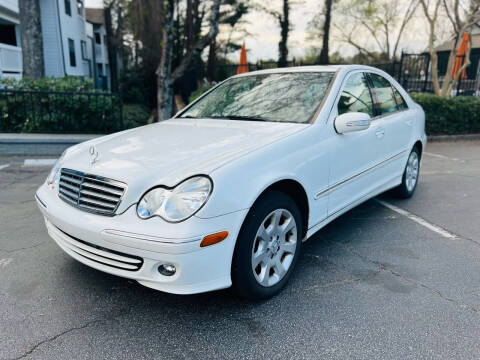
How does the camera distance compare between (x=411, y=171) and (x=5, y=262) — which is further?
(x=411, y=171)

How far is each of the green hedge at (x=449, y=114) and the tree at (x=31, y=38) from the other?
9.37 m

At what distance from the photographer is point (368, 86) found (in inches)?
152

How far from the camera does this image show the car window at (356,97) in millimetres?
3363

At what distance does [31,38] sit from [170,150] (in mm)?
8255

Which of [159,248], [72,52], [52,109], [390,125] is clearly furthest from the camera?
[72,52]

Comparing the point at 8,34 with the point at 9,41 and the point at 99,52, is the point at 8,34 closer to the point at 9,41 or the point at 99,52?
the point at 9,41

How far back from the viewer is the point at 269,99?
3443 millimetres

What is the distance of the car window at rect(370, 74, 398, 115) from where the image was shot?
3.94 m

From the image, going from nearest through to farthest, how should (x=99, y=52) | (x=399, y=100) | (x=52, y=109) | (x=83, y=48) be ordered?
(x=399, y=100)
(x=52, y=109)
(x=83, y=48)
(x=99, y=52)

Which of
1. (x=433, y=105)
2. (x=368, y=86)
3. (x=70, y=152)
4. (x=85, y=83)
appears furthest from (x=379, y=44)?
(x=70, y=152)

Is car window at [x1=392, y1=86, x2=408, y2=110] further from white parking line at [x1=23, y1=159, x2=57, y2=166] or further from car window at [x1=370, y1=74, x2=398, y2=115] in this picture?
white parking line at [x1=23, y1=159, x2=57, y2=166]

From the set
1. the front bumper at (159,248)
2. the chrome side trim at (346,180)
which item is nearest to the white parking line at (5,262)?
the front bumper at (159,248)

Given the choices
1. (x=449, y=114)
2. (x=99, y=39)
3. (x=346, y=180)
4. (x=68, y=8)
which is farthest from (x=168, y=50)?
(x=99, y=39)

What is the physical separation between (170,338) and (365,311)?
1258 mm
